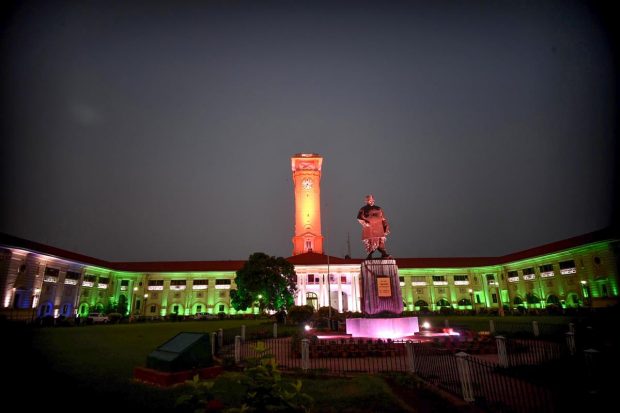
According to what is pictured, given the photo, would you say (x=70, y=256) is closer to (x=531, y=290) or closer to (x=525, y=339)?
(x=525, y=339)

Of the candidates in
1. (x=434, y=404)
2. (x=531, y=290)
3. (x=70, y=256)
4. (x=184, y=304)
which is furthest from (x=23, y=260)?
(x=531, y=290)

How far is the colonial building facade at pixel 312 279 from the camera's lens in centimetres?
4128

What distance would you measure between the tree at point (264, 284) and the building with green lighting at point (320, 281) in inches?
247

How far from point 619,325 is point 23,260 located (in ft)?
173

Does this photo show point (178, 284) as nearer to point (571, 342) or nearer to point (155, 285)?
point (155, 285)

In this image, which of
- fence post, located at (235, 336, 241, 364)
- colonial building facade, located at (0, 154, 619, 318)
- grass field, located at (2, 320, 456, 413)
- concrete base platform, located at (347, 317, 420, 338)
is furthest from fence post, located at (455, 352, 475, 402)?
colonial building facade, located at (0, 154, 619, 318)

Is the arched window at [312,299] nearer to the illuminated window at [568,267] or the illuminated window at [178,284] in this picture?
the illuminated window at [178,284]

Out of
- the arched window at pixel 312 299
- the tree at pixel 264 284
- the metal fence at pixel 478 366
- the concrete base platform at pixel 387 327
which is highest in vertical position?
the tree at pixel 264 284

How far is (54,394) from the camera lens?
19.3ft

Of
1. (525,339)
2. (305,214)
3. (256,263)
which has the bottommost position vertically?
(525,339)

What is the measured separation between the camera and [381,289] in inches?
620

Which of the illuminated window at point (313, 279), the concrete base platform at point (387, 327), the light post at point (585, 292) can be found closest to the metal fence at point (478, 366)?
the concrete base platform at point (387, 327)

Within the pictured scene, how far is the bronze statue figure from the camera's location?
1659 centimetres

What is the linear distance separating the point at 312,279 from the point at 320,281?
1653 millimetres
